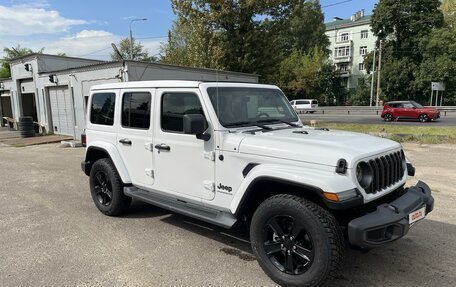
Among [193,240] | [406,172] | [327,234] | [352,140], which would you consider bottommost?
[193,240]

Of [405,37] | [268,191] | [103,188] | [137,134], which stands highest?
[405,37]

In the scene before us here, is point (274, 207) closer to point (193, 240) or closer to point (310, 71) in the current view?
point (193, 240)

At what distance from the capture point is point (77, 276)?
364cm

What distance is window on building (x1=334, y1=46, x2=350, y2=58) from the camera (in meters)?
64.1

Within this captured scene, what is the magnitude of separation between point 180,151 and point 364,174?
80.6 inches

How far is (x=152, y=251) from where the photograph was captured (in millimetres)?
4203

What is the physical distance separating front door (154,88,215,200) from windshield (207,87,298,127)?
0.21 metres

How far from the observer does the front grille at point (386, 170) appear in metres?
3.29

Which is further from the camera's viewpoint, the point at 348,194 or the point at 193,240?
the point at 193,240

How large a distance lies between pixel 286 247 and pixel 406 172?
5.52 ft

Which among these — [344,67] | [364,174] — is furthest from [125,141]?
[344,67]

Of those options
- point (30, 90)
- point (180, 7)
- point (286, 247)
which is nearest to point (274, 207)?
point (286, 247)

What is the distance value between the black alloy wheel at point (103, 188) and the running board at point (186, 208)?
48 centimetres

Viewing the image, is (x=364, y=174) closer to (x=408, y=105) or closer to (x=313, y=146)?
(x=313, y=146)
